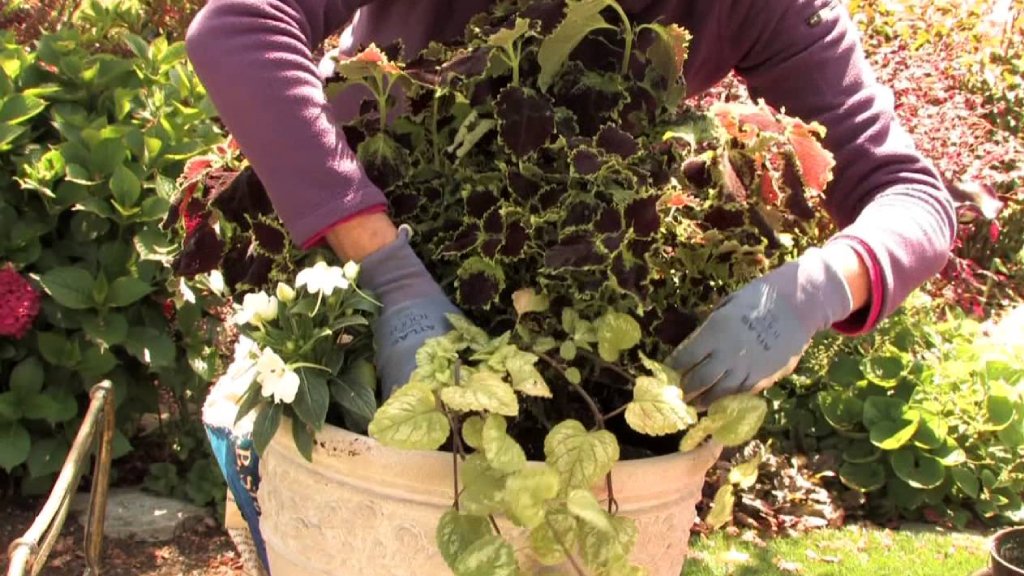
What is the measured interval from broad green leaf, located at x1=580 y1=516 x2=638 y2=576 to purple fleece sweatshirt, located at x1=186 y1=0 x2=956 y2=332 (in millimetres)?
424

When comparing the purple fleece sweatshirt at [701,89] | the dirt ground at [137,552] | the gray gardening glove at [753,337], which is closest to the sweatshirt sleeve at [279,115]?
the purple fleece sweatshirt at [701,89]

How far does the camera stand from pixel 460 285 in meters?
1.24

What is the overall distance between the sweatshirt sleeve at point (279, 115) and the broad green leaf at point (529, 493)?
1.18 feet

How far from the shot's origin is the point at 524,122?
123 centimetres

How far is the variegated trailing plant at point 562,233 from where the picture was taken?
1.08 meters

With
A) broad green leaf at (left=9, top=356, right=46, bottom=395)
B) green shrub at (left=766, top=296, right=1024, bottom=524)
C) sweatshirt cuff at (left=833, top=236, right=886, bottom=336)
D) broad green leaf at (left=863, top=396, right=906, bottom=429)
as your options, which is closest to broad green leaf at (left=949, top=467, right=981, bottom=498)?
green shrub at (left=766, top=296, right=1024, bottom=524)

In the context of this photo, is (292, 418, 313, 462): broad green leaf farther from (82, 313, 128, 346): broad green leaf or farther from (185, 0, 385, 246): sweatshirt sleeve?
(82, 313, 128, 346): broad green leaf

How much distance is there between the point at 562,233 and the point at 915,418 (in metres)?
2.37

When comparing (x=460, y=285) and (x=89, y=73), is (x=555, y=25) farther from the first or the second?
(x=89, y=73)

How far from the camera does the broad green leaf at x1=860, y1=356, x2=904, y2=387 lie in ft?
10.9

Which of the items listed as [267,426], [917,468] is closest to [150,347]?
[267,426]

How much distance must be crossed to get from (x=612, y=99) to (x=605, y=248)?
0.69ft

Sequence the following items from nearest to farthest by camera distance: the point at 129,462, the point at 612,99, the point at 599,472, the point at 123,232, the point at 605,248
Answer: the point at 599,472, the point at 605,248, the point at 612,99, the point at 123,232, the point at 129,462

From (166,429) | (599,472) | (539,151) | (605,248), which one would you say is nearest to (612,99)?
(539,151)
